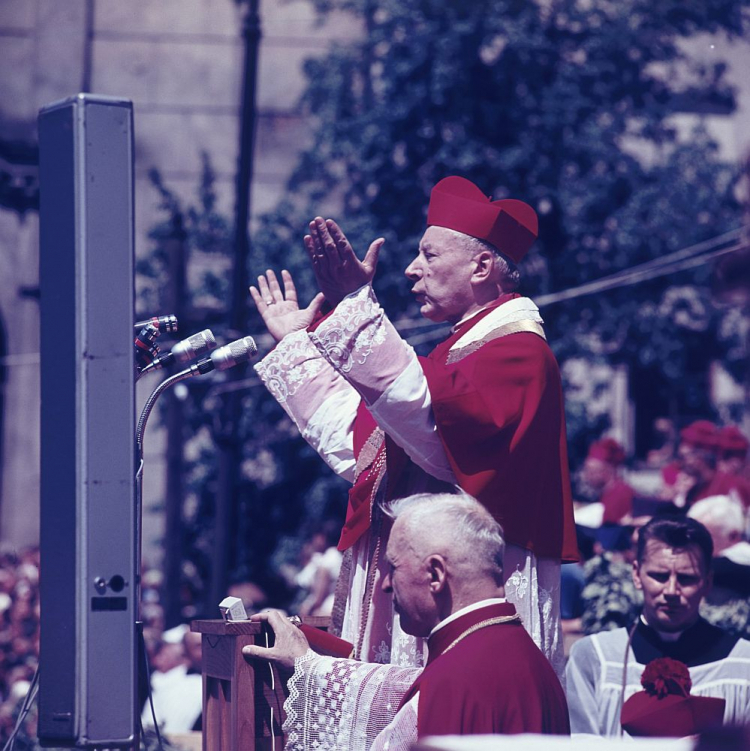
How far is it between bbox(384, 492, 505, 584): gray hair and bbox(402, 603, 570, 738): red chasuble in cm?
11

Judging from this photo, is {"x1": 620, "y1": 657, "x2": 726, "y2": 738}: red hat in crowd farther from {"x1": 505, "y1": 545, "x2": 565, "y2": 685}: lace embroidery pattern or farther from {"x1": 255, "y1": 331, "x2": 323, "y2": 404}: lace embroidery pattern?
{"x1": 255, "y1": 331, "x2": 323, "y2": 404}: lace embroidery pattern

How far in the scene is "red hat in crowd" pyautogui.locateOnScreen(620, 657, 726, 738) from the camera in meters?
5.00

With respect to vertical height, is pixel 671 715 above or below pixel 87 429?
below

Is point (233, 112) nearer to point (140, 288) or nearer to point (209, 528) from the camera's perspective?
point (140, 288)

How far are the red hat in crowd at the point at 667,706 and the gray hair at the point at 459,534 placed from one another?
1713 mm

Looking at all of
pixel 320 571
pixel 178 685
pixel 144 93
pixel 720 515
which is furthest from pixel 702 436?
pixel 144 93

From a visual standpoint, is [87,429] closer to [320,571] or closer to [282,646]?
[282,646]

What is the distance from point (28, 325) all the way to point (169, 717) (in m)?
11.6

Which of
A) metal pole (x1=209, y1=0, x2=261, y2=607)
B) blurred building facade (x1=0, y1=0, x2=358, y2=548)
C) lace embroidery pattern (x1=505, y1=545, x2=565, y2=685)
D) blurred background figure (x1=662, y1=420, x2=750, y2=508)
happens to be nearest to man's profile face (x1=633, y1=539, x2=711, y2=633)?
lace embroidery pattern (x1=505, y1=545, x2=565, y2=685)

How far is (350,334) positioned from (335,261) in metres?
0.26

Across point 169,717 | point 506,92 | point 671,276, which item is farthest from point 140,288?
point 169,717

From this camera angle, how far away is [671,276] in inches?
622

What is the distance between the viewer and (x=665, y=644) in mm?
5727

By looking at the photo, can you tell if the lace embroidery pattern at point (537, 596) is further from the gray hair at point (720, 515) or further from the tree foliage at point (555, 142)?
the tree foliage at point (555, 142)
